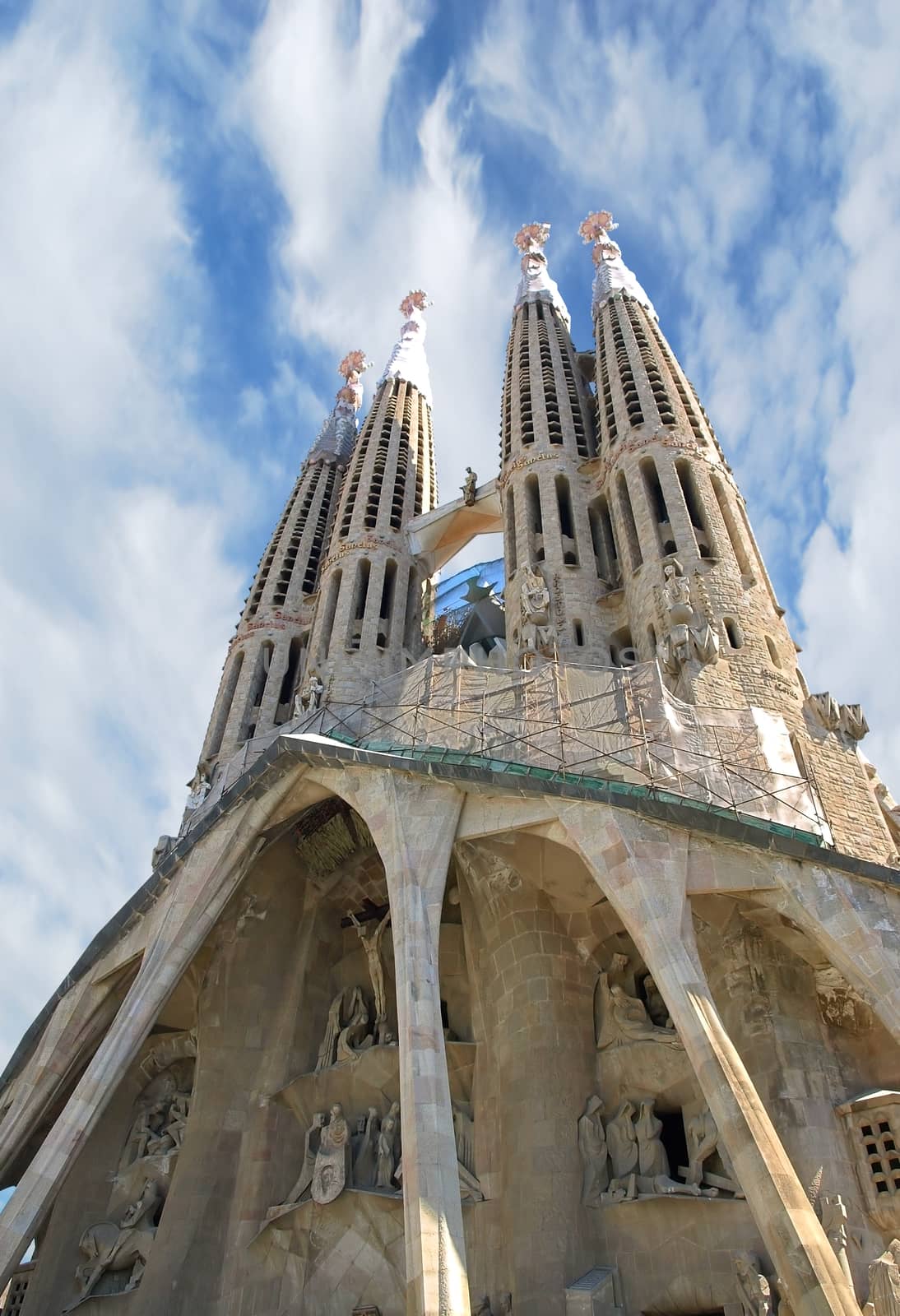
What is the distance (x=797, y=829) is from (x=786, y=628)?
7.01 metres

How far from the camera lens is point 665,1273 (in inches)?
436

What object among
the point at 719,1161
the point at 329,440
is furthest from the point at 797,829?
the point at 329,440

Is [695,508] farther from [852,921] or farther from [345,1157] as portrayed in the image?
[345,1157]

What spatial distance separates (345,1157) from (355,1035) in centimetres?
185

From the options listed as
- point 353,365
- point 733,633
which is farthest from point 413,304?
point 733,633

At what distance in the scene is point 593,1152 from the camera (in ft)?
40.1

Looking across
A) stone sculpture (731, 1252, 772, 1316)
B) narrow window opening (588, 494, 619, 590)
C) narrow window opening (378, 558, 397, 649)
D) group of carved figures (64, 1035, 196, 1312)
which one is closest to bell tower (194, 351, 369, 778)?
narrow window opening (378, 558, 397, 649)

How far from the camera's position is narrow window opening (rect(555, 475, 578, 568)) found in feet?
70.9

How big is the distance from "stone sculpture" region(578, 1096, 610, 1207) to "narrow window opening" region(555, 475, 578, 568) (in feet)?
37.2

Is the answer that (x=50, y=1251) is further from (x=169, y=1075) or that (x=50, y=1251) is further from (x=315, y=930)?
(x=315, y=930)

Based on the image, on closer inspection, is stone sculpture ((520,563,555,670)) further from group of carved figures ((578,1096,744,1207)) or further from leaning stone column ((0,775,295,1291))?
group of carved figures ((578,1096,744,1207))

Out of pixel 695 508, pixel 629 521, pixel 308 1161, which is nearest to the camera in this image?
pixel 308 1161

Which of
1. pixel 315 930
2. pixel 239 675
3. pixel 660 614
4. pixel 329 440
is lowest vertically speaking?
pixel 315 930

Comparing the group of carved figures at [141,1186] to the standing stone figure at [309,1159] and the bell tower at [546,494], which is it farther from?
the bell tower at [546,494]
